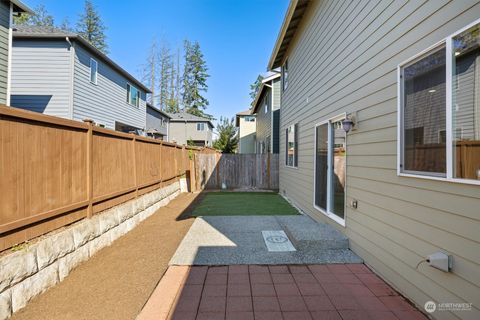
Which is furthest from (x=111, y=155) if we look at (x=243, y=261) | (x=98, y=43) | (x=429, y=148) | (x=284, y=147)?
(x=98, y=43)

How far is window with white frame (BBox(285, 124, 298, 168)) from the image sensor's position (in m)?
8.87

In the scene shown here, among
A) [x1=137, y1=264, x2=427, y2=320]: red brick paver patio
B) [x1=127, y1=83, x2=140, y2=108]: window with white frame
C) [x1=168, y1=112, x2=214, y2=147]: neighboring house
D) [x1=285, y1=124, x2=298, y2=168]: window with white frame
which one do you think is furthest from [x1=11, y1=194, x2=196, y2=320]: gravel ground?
[x1=168, y1=112, x2=214, y2=147]: neighboring house

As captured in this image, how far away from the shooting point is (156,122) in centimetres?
2472

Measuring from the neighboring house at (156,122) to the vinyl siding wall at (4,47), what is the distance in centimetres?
1226

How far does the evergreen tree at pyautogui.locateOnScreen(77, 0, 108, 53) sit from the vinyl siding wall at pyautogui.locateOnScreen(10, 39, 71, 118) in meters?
24.3

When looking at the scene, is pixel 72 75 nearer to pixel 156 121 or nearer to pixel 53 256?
pixel 53 256

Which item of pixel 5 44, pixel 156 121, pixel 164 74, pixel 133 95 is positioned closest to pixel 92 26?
pixel 164 74

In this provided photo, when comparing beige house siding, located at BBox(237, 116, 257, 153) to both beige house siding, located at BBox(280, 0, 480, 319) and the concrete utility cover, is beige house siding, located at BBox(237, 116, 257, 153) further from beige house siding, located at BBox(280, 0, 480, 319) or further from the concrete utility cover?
the concrete utility cover

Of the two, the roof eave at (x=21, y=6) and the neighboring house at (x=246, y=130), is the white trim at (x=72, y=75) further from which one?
the neighboring house at (x=246, y=130)

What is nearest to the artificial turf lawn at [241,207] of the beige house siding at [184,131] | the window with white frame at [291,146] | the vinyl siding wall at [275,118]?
the window with white frame at [291,146]

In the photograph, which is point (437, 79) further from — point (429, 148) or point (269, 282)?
point (269, 282)

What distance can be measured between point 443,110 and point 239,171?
432 inches

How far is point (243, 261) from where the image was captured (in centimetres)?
414

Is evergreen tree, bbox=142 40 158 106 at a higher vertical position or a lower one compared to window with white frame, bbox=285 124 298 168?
higher
